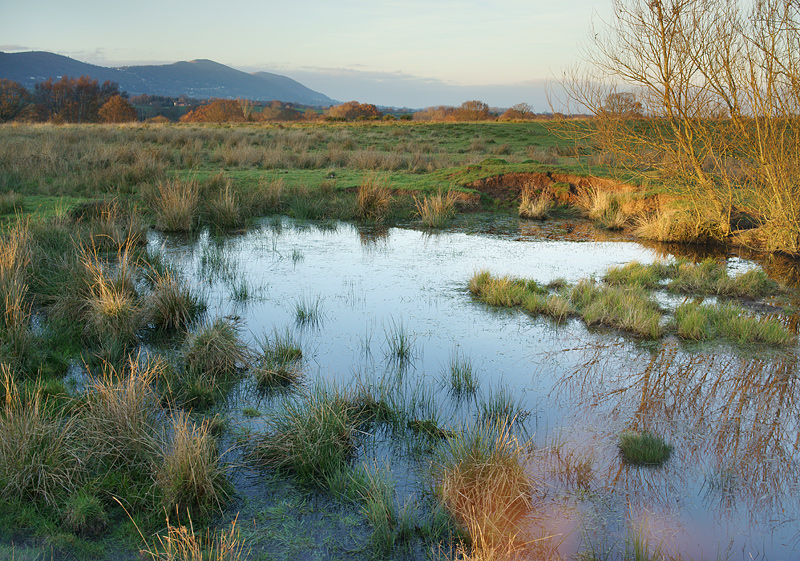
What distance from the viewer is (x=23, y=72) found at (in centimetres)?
15375

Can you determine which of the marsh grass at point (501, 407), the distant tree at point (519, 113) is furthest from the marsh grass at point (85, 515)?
the distant tree at point (519, 113)

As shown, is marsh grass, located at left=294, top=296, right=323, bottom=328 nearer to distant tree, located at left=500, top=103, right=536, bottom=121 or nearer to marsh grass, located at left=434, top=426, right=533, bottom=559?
marsh grass, located at left=434, top=426, right=533, bottom=559

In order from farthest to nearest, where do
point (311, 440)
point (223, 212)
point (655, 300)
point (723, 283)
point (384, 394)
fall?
point (223, 212) → point (723, 283) → point (655, 300) → point (384, 394) → point (311, 440)

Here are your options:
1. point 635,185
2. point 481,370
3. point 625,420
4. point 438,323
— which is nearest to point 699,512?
point 625,420

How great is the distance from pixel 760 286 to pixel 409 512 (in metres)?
6.68

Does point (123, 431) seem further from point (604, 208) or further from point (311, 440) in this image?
point (604, 208)

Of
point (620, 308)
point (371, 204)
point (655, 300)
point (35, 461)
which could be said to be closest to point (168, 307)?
point (35, 461)

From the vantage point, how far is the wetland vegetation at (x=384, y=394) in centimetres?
301

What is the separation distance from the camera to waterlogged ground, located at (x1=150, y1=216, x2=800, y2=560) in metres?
3.02

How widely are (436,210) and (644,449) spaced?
8.56 metres

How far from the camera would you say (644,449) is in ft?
12.1

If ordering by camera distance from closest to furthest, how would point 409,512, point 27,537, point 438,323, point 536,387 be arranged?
1. point 27,537
2. point 409,512
3. point 536,387
4. point 438,323

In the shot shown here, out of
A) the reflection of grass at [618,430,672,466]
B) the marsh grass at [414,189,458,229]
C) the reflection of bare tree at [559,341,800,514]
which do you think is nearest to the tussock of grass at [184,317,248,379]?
the reflection of bare tree at [559,341,800,514]

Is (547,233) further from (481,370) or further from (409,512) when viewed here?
(409,512)
